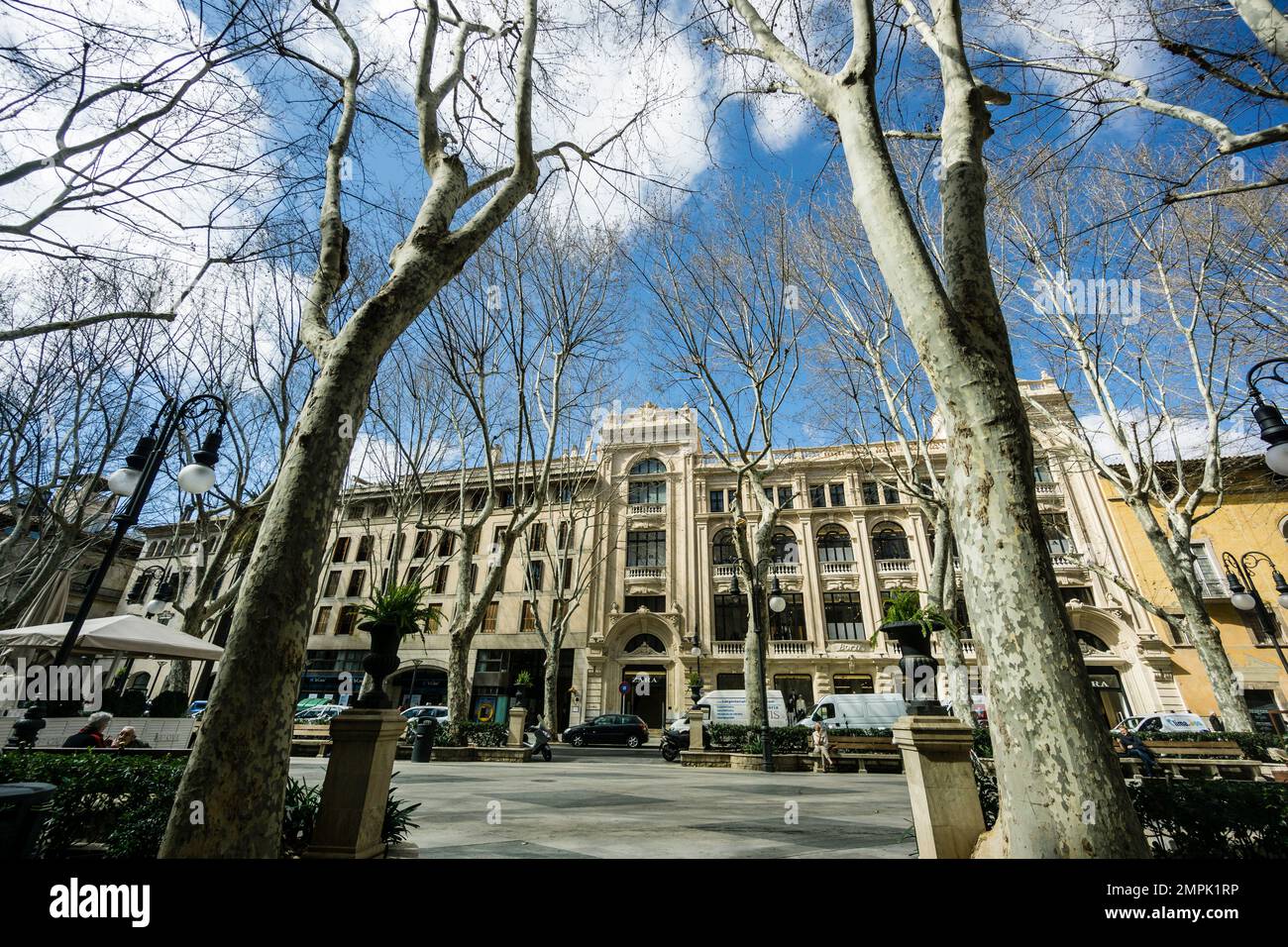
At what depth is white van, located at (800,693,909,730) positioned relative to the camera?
Answer: 53.8ft

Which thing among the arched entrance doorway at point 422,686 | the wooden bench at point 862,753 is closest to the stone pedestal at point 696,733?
the wooden bench at point 862,753

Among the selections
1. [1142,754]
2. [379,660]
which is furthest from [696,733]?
[379,660]

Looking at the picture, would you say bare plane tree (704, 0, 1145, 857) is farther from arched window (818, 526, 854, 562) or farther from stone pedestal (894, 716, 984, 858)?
arched window (818, 526, 854, 562)

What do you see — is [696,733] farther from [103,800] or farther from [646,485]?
[646,485]

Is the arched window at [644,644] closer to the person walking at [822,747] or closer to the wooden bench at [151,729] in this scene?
the person walking at [822,747]

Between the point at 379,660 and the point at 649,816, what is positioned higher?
the point at 379,660

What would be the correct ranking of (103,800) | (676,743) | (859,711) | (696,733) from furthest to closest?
1. (859,711)
2. (676,743)
3. (696,733)
4. (103,800)

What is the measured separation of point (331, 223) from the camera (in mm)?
5492

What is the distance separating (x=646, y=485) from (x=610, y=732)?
13999 mm

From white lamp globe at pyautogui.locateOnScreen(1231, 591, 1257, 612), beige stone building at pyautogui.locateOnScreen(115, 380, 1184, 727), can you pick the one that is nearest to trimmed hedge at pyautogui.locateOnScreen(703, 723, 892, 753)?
white lamp globe at pyautogui.locateOnScreen(1231, 591, 1257, 612)

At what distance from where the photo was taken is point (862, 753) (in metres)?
13.5

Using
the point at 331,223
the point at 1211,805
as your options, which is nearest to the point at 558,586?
the point at 331,223
